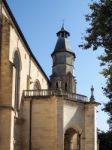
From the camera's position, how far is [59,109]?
113 feet

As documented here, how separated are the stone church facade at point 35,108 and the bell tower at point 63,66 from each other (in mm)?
14164

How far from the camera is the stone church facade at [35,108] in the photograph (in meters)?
30.5

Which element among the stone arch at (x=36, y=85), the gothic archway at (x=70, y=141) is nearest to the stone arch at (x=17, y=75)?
the gothic archway at (x=70, y=141)

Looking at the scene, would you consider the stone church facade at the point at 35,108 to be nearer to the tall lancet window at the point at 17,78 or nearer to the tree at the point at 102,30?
the tall lancet window at the point at 17,78

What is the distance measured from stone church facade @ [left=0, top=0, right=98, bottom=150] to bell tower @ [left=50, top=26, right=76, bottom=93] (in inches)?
558

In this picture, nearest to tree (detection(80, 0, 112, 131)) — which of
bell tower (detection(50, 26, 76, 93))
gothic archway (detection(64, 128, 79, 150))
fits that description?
gothic archway (detection(64, 128, 79, 150))

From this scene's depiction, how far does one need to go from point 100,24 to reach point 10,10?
1499cm

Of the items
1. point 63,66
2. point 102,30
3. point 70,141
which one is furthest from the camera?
point 63,66

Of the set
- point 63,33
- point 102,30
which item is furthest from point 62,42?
point 102,30

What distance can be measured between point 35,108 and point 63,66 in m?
18.9

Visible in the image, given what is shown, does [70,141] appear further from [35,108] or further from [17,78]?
[17,78]

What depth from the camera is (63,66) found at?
5356 centimetres

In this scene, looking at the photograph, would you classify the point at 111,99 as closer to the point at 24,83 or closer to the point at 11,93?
the point at 11,93

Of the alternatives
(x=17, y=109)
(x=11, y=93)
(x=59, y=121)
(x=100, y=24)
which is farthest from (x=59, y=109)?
(x=100, y=24)
